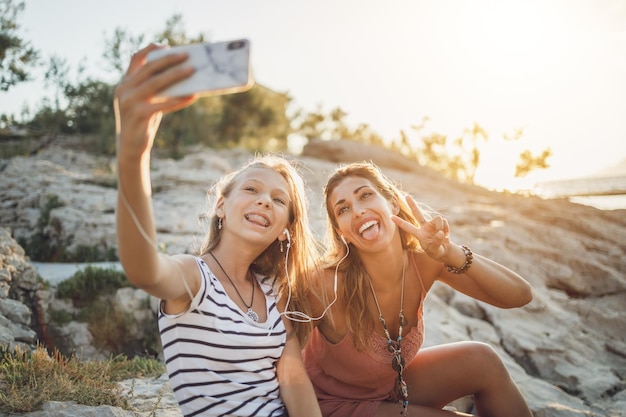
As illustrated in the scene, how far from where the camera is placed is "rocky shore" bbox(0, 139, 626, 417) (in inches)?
158

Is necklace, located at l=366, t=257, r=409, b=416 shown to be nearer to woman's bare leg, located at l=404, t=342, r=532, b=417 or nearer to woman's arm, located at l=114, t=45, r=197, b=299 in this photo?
woman's bare leg, located at l=404, t=342, r=532, b=417

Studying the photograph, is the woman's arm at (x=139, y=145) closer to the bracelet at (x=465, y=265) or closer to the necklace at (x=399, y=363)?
the necklace at (x=399, y=363)

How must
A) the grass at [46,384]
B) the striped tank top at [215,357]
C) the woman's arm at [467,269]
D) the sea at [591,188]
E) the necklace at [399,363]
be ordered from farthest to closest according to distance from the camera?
the sea at [591,188] < the necklace at [399,363] < the woman's arm at [467,269] < the grass at [46,384] < the striped tank top at [215,357]

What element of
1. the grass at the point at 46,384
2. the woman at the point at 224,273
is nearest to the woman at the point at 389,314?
the woman at the point at 224,273

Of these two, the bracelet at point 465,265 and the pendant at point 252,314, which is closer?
the pendant at point 252,314

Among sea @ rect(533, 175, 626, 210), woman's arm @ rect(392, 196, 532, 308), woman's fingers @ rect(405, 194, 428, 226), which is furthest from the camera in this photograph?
sea @ rect(533, 175, 626, 210)

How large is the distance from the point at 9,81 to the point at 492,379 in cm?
1387

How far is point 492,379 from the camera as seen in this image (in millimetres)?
2809

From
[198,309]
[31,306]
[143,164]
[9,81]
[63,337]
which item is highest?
[9,81]

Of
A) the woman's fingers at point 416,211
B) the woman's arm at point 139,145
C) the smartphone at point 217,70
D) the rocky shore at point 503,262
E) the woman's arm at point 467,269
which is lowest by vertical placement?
the rocky shore at point 503,262

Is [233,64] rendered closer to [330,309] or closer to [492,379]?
[330,309]

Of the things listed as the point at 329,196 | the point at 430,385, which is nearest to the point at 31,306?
the point at 329,196

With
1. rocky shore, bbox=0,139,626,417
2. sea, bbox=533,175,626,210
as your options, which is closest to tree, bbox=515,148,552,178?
sea, bbox=533,175,626,210

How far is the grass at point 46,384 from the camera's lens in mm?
2438
